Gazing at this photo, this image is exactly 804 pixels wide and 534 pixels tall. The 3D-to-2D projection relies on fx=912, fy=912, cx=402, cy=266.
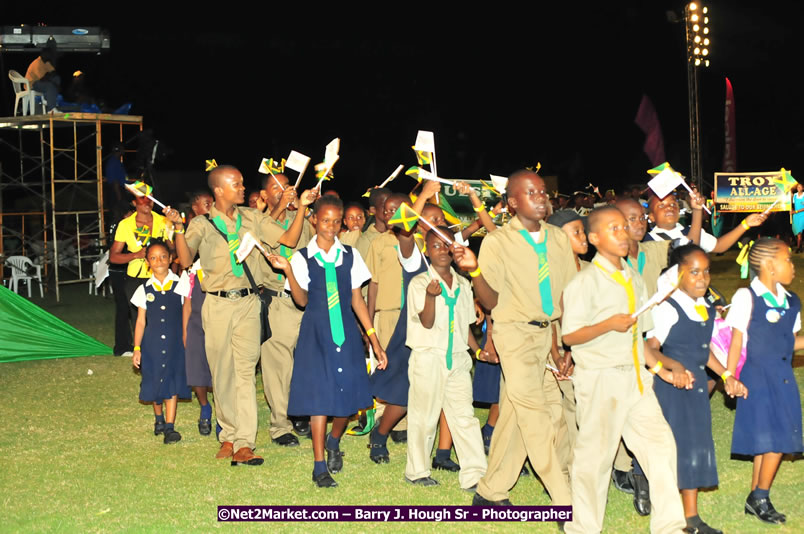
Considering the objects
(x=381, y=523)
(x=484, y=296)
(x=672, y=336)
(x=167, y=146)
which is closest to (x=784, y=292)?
(x=672, y=336)

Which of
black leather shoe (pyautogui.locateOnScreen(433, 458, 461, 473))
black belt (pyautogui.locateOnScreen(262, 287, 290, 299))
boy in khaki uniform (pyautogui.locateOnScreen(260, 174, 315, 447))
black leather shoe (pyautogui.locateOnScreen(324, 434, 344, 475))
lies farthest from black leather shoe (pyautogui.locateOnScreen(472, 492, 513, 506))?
black belt (pyautogui.locateOnScreen(262, 287, 290, 299))

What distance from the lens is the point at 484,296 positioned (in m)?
5.43

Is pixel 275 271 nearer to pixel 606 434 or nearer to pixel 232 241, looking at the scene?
pixel 232 241

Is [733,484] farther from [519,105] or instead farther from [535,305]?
[519,105]

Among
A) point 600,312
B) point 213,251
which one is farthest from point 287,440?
point 600,312

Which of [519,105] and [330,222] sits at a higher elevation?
[519,105]

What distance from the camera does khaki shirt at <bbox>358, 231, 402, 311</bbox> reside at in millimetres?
7770

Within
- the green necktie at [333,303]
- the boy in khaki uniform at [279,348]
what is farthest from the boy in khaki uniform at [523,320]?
the boy in khaki uniform at [279,348]

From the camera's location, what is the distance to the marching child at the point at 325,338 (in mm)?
6438

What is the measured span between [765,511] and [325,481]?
2.85 meters

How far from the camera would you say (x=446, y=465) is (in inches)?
269

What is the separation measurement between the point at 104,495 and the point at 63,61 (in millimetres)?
25914

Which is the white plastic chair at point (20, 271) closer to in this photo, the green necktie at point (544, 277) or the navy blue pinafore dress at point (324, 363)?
the navy blue pinafore dress at point (324, 363)

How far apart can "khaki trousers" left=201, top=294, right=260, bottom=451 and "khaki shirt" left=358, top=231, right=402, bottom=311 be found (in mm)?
1158
